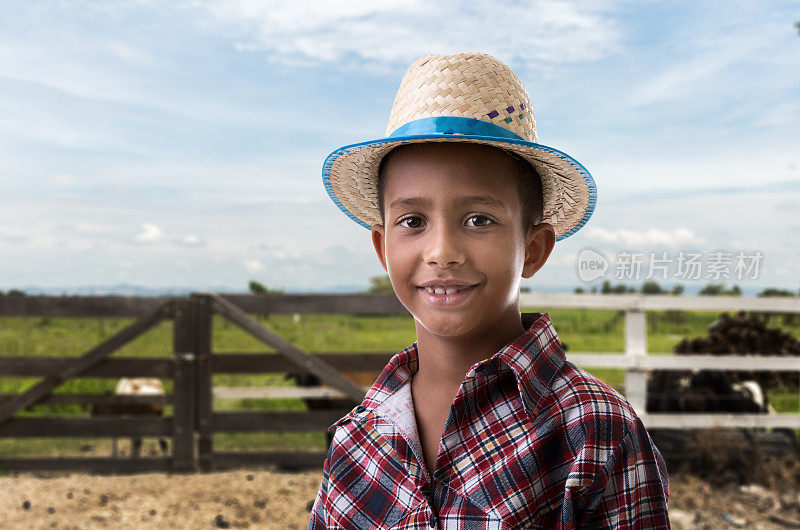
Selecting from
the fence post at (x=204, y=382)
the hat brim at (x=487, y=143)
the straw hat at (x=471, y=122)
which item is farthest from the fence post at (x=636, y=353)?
the straw hat at (x=471, y=122)

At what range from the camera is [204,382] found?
550 cm

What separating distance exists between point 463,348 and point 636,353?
15.4 ft

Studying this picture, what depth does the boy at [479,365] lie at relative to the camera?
1.10m

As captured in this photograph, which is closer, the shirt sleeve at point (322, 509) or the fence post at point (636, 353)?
the shirt sleeve at point (322, 509)

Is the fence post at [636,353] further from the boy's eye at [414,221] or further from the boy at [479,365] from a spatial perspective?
the boy's eye at [414,221]

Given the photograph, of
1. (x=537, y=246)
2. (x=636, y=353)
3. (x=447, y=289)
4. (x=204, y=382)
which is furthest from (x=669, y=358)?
(x=447, y=289)

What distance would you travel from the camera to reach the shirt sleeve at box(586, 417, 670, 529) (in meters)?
1.07

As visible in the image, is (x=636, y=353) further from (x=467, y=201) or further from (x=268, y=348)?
(x=467, y=201)

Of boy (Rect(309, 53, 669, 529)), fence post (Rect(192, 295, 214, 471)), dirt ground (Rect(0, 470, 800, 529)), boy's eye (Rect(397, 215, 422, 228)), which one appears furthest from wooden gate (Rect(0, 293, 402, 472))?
boy's eye (Rect(397, 215, 422, 228))

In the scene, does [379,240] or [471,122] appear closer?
[471,122]

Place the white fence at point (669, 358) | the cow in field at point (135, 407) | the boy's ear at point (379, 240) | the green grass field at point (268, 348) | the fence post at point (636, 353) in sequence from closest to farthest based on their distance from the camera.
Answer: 1. the boy's ear at point (379, 240)
2. the white fence at point (669, 358)
3. the fence post at point (636, 353)
4. the cow in field at point (135, 407)
5. the green grass field at point (268, 348)

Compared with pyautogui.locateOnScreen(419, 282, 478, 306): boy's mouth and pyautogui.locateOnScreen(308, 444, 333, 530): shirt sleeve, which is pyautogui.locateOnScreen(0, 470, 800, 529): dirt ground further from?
pyautogui.locateOnScreen(419, 282, 478, 306): boy's mouth

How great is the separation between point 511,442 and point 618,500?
0.20m

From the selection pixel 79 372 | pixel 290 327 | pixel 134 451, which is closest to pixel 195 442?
pixel 134 451
